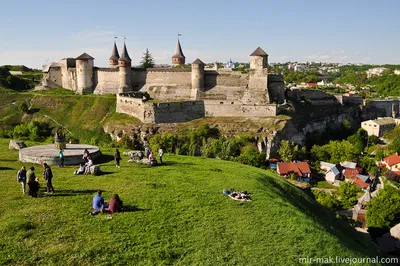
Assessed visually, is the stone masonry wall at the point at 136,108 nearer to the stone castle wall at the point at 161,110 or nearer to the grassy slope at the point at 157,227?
the stone castle wall at the point at 161,110

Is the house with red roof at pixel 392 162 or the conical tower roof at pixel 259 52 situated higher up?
the conical tower roof at pixel 259 52

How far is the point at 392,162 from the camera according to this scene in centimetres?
4644

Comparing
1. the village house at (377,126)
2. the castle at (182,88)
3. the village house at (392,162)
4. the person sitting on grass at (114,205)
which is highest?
the castle at (182,88)

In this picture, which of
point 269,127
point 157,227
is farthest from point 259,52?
point 157,227

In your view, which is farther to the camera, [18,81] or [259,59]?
[18,81]

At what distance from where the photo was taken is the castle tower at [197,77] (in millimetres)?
51219

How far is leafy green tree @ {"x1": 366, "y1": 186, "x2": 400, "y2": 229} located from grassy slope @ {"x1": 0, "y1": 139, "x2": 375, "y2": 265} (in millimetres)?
15904

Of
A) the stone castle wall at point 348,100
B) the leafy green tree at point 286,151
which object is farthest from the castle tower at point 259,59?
the stone castle wall at point 348,100

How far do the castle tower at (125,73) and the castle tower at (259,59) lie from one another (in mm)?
19318

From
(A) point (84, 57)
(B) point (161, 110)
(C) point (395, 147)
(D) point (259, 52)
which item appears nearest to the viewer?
(B) point (161, 110)

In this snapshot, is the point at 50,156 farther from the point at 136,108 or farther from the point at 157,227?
the point at 136,108

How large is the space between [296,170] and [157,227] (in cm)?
3382

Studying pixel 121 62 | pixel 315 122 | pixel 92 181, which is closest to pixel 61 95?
pixel 121 62

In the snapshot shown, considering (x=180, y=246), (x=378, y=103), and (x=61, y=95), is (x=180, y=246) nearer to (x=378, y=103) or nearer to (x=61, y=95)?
(x=61, y=95)
